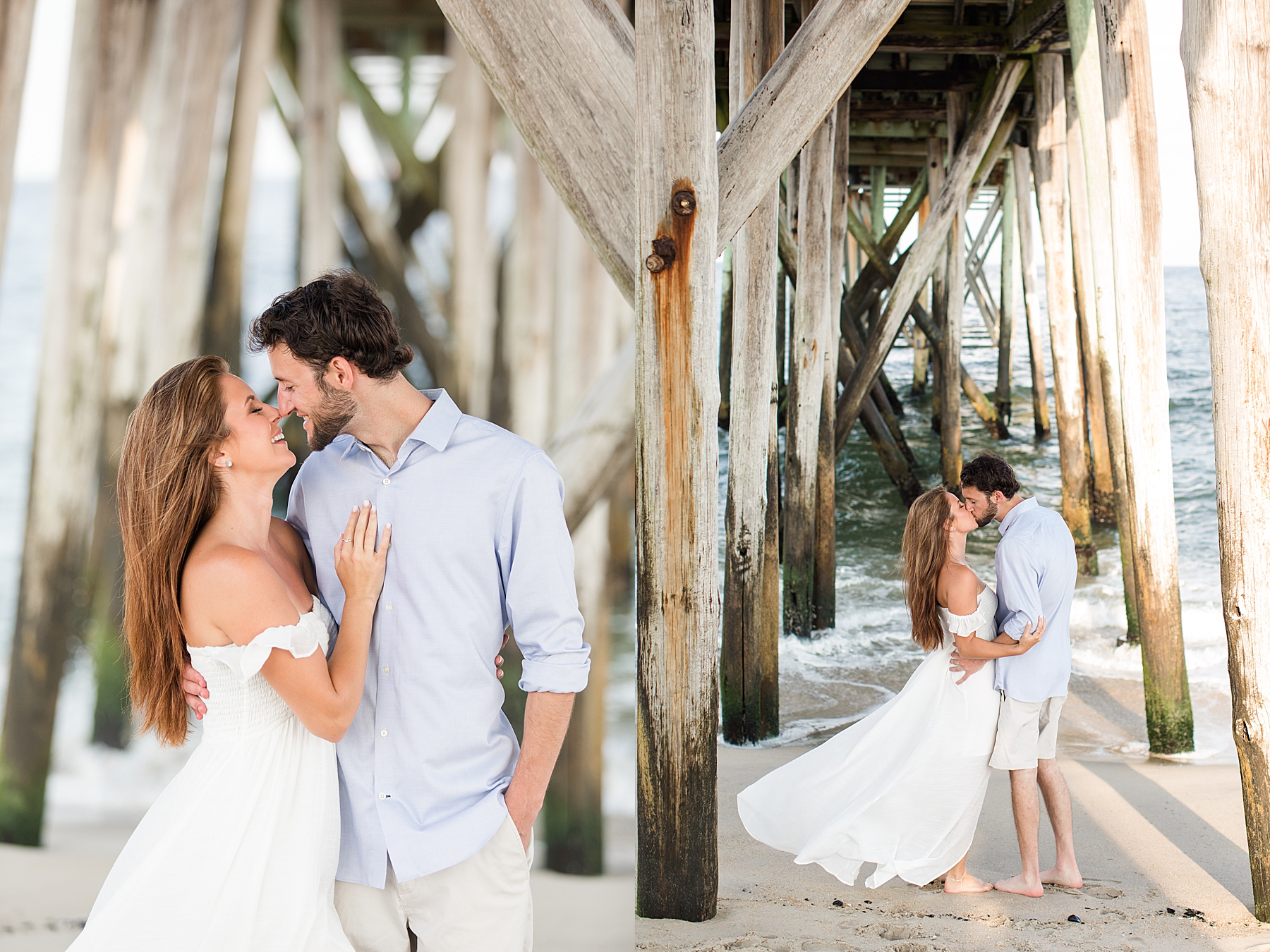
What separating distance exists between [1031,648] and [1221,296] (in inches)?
48.6

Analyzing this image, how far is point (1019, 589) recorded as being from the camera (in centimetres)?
323

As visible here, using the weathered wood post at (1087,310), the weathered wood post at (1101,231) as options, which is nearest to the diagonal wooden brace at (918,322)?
the weathered wood post at (1087,310)

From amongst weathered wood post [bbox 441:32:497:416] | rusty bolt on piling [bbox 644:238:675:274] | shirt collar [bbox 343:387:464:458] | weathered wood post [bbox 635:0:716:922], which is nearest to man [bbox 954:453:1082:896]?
weathered wood post [bbox 635:0:716:922]

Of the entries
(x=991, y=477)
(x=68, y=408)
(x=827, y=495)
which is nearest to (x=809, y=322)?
(x=827, y=495)

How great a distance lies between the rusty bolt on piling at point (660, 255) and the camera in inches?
97.5

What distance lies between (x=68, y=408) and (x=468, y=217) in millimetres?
1141

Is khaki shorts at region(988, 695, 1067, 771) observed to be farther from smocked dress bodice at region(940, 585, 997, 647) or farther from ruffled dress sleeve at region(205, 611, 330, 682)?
ruffled dress sleeve at region(205, 611, 330, 682)

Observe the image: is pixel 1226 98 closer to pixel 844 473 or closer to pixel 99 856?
pixel 99 856

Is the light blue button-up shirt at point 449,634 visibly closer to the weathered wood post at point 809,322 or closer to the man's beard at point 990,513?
the man's beard at point 990,513

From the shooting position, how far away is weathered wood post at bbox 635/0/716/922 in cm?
244

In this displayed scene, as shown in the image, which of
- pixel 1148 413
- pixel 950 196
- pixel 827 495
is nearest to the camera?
pixel 1148 413

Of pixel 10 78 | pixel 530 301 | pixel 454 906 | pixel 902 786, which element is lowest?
pixel 902 786

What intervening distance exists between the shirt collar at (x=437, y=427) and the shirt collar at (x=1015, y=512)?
238 cm

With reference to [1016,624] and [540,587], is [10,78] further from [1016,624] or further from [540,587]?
[1016,624]
